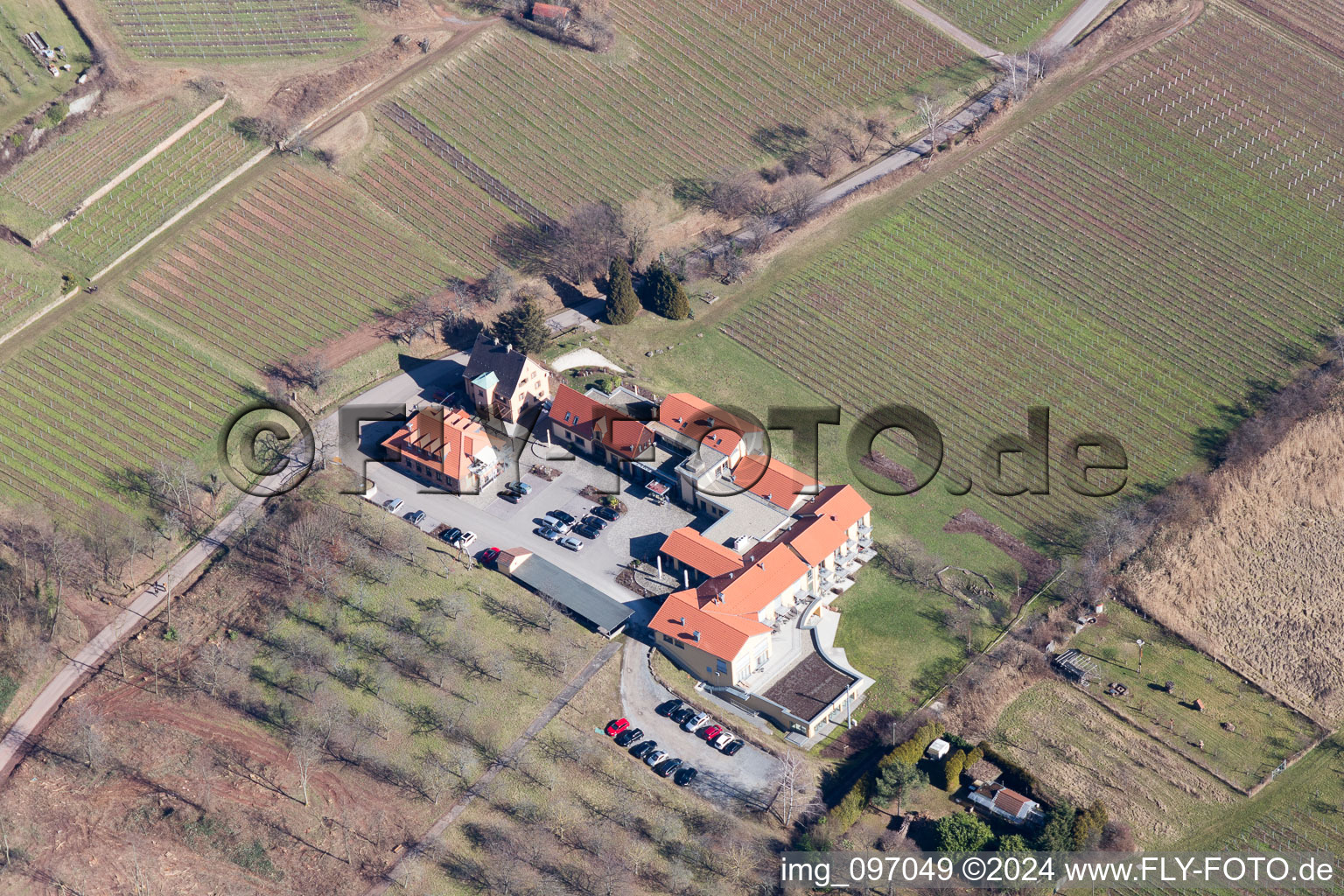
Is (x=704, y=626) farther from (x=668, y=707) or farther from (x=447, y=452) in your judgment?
(x=447, y=452)

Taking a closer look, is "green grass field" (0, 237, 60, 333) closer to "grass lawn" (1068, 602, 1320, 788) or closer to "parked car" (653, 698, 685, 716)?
"parked car" (653, 698, 685, 716)

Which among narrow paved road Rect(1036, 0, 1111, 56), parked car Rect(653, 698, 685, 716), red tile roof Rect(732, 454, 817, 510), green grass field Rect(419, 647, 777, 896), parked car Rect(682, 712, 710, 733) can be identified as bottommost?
green grass field Rect(419, 647, 777, 896)

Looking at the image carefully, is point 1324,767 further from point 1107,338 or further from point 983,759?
point 1107,338

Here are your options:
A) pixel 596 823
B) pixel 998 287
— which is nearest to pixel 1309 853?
pixel 596 823

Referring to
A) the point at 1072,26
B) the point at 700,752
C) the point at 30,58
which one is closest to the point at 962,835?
the point at 700,752

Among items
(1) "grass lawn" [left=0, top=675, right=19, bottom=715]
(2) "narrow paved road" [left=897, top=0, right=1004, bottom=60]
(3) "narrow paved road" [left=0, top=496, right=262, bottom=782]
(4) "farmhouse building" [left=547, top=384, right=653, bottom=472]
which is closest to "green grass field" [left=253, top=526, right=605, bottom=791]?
(3) "narrow paved road" [left=0, top=496, right=262, bottom=782]

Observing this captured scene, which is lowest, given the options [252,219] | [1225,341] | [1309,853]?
[1309,853]

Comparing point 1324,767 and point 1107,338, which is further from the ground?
point 1107,338
